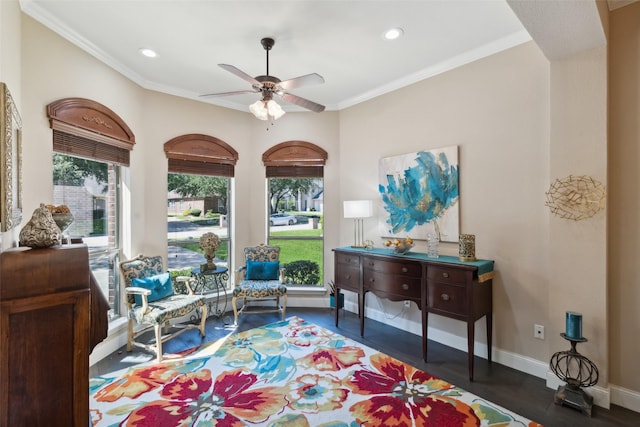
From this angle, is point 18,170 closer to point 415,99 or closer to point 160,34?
point 160,34

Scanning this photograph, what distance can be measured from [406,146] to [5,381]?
3.71 metres

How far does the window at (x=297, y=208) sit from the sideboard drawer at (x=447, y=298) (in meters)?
2.03

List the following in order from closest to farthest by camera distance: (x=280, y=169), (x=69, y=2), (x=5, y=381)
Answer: (x=5, y=381)
(x=69, y=2)
(x=280, y=169)

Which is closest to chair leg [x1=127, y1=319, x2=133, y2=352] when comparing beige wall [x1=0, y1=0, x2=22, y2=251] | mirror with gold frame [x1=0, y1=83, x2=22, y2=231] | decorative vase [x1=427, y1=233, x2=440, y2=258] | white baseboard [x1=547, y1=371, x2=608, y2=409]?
beige wall [x1=0, y1=0, x2=22, y2=251]

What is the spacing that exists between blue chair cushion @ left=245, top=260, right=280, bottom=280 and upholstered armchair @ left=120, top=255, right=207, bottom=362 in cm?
83

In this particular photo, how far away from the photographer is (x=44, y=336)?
1265 mm

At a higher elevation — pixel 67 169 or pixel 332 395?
pixel 67 169

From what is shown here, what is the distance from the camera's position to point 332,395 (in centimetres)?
241

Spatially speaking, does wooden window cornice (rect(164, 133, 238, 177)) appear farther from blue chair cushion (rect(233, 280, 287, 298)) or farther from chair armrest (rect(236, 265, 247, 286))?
blue chair cushion (rect(233, 280, 287, 298))

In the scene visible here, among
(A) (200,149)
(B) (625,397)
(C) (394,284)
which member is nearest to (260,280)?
(C) (394,284)

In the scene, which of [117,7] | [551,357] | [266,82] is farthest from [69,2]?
[551,357]

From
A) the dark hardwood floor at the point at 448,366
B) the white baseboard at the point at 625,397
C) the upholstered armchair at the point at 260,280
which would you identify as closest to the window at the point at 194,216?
the upholstered armchair at the point at 260,280

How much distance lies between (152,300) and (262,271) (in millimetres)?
1404

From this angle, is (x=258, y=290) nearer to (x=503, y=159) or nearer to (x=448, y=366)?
(x=448, y=366)
